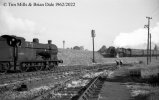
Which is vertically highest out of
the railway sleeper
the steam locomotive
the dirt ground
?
the steam locomotive

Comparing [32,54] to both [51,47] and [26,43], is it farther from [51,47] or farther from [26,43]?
[51,47]

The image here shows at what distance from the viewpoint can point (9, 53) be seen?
19344mm

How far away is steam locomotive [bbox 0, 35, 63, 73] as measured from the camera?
1900 centimetres

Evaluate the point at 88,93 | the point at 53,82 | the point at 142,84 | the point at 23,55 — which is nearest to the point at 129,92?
the point at 88,93

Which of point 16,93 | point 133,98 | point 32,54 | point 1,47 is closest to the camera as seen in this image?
point 133,98

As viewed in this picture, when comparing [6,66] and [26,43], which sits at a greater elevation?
[26,43]

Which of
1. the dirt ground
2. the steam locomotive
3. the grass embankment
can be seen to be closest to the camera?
the dirt ground

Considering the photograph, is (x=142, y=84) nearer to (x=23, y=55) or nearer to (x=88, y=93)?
(x=88, y=93)

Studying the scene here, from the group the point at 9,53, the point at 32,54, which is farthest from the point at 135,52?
the point at 9,53

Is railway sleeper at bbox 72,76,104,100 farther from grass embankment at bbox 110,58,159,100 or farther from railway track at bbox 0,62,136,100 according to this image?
grass embankment at bbox 110,58,159,100

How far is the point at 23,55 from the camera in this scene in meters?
21.5

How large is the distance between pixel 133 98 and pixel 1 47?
45.5 feet

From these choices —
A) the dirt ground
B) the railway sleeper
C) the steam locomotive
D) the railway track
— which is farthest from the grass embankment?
the steam locomotive

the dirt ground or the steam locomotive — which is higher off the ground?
the steam locomotive
